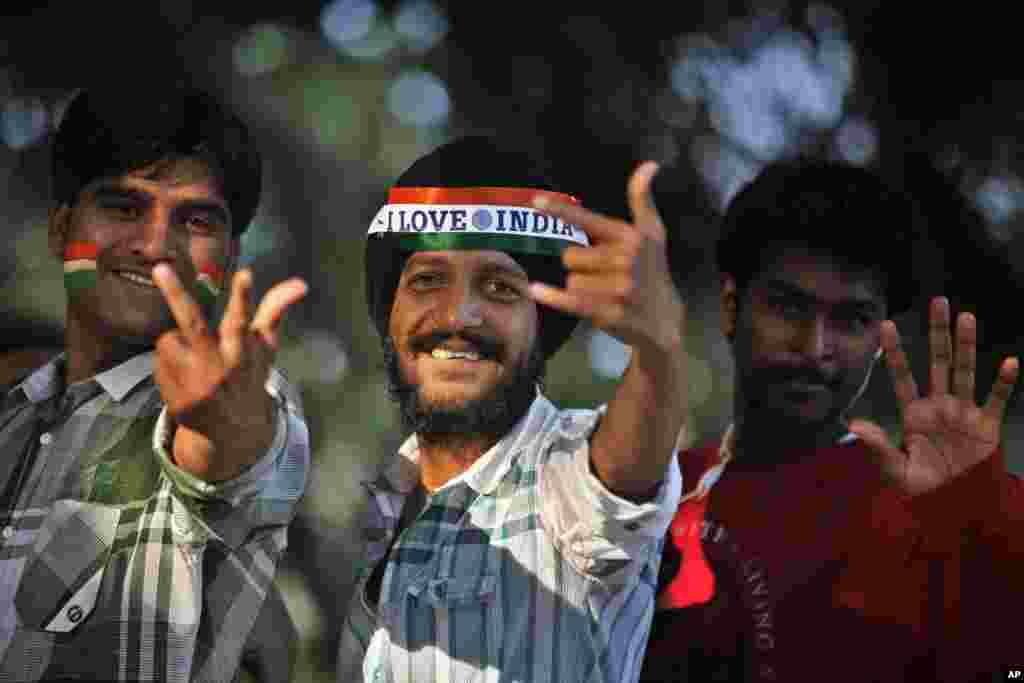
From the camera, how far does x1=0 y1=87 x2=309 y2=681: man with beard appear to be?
3170mm

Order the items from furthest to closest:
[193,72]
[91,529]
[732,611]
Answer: [193,72]
[732,611]
[91,529]

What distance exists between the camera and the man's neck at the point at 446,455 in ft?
11.1

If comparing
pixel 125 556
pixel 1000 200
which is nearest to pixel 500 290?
pixel 125 556

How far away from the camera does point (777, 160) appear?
409cm

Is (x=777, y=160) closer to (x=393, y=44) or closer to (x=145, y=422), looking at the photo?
(x=393, y=44)

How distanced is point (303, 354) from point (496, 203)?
0.91 metres

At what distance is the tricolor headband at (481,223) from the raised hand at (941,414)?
0.82m

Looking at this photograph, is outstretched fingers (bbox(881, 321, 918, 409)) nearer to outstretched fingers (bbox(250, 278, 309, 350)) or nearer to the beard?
the beard

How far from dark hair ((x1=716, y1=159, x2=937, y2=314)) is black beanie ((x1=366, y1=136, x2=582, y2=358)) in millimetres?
624

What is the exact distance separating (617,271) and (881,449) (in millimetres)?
994

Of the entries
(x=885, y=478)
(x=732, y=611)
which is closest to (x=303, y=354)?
(x=732, y=611)

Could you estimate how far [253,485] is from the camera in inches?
111

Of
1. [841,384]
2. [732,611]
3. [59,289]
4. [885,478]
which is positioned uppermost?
[59,289]

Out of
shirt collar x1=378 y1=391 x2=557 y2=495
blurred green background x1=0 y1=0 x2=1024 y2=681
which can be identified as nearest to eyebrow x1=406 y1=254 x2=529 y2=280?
shirt collar x1=378 y1=391 x2=557 y2=495
